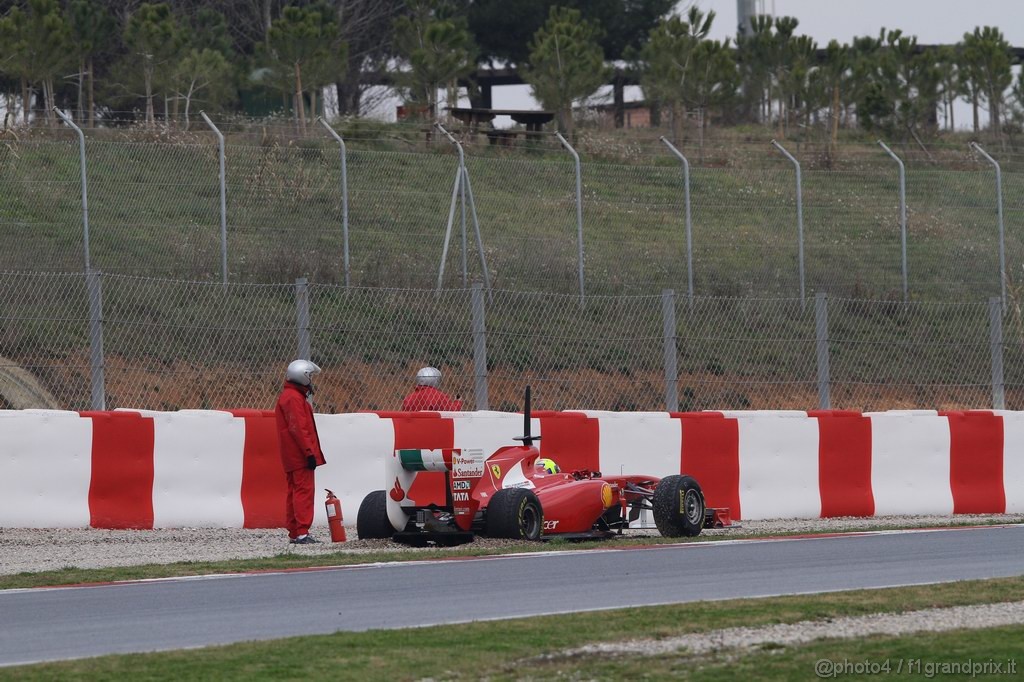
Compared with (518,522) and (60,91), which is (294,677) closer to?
(518,522)

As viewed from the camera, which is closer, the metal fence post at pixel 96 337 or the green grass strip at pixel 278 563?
the green grass strip at pixel 278 563

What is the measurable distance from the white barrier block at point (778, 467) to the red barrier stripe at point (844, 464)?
0.25ft

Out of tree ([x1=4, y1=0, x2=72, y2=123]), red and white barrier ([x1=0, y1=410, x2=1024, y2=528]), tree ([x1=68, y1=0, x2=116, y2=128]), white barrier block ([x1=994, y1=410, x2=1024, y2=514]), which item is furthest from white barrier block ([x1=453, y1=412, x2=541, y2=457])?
tree ([x1=68, y1=0, x2=116, y2=128])

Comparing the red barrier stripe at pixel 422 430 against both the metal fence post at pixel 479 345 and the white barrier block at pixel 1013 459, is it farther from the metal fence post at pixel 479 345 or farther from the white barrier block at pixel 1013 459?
the white barrier block at pixel 1013 459

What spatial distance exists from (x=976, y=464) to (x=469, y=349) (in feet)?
21.4

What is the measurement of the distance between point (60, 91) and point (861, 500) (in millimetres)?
30935

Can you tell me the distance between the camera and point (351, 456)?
1369 centimetres

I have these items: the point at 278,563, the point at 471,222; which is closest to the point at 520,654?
the point at 278,563

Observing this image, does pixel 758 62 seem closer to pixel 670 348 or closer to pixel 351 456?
pixel 670 348

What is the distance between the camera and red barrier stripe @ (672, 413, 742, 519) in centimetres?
1448

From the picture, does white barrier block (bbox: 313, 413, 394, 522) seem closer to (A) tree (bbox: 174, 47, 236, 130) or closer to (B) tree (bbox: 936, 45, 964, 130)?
(A) tree (bbox: 174, 47, 236, 130)

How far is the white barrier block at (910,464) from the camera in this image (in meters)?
15.1

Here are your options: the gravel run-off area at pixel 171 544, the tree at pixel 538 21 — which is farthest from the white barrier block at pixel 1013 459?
the tree at pixel 538 21

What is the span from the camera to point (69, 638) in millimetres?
7352
